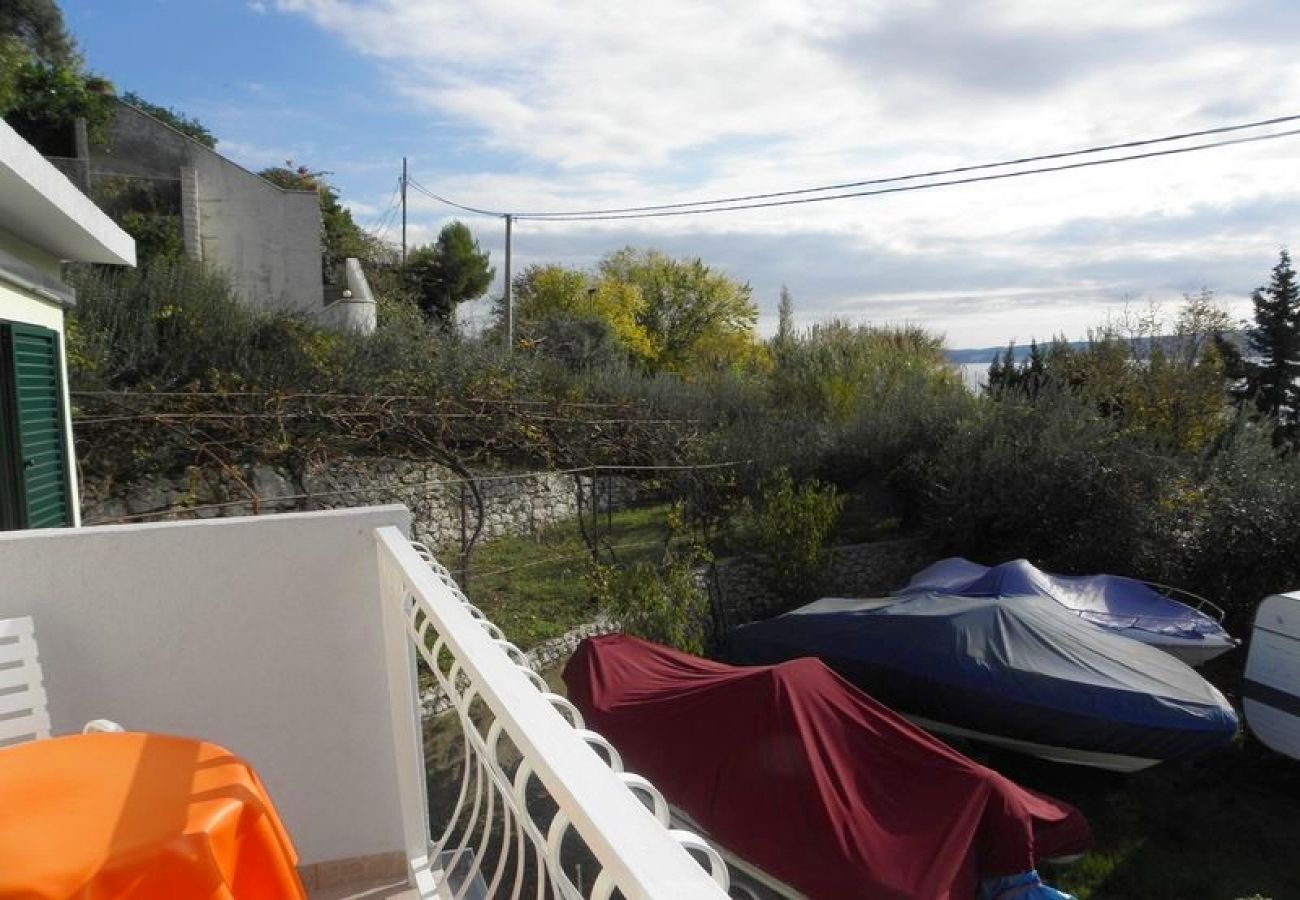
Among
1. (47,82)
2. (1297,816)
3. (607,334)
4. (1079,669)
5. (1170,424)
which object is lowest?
(1297,816)

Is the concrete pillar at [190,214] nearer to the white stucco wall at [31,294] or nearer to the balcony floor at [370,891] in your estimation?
the white stucco wall at [31,294]

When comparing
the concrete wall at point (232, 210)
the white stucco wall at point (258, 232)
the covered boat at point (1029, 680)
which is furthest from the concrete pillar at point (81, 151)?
the covered boat at point (1029, 680)

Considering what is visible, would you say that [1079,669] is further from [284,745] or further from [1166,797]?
[284,745]

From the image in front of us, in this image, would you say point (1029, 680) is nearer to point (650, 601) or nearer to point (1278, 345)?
point (650, 601)

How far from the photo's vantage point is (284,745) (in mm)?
2736

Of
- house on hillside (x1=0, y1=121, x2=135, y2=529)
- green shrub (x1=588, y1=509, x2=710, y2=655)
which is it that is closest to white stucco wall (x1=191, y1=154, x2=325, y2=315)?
green shrub (x1=588, y1=509, x2=710, y2=655)

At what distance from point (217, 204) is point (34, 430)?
15.0 m

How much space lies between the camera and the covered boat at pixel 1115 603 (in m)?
10.1

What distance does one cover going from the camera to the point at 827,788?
5.64 m

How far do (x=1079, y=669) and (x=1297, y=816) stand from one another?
3.19m

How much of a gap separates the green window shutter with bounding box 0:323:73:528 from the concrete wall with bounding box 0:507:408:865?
1.81 metres

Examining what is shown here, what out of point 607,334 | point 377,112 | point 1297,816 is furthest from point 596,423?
point 607,334

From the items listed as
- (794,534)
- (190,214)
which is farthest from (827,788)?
(190,214)

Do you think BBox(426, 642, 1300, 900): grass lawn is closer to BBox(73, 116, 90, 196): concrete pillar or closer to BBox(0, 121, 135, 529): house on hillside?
BBox(0, 121, 135, 529): house on hillside
